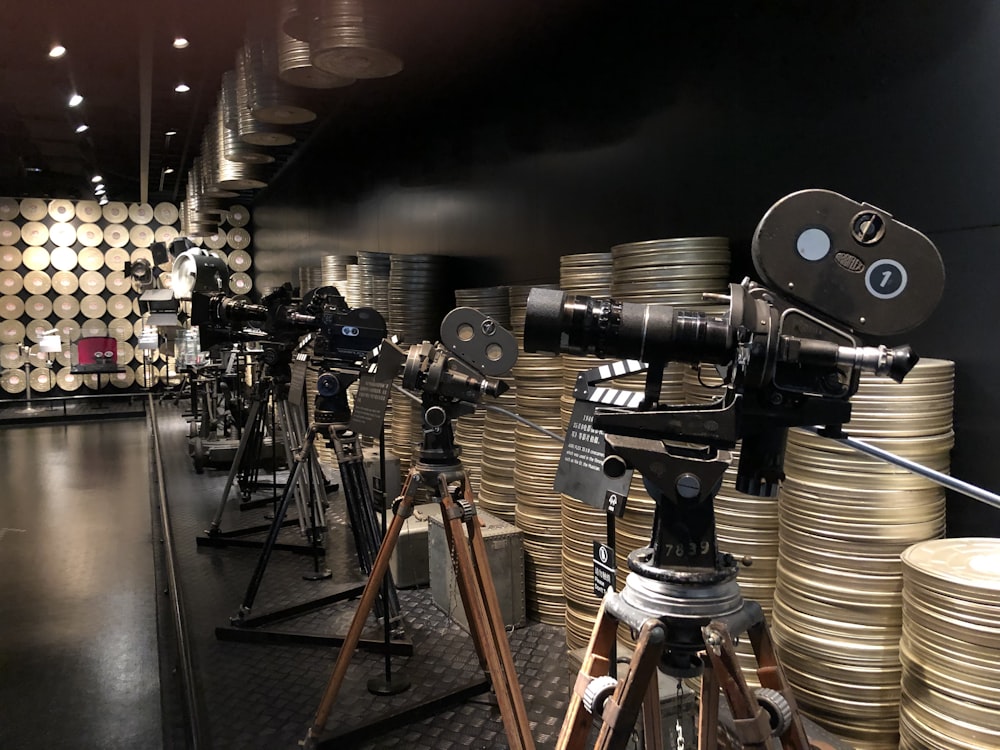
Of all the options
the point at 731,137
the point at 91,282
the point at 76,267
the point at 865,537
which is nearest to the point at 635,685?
the point at 865,537

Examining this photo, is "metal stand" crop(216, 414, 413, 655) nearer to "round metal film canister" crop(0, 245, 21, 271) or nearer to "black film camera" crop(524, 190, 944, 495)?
"black film camera" crop(524, 190, 944, 495)

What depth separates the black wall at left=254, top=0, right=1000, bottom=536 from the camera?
230 cm

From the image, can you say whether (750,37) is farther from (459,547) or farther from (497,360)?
(459,547)

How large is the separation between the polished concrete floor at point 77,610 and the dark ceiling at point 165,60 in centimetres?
361

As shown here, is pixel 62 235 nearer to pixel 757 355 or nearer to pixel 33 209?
pixel 33 209

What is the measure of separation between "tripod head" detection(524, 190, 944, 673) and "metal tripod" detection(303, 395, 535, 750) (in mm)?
1154

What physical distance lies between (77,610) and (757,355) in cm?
478

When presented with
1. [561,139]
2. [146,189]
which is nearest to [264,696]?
[561,139]

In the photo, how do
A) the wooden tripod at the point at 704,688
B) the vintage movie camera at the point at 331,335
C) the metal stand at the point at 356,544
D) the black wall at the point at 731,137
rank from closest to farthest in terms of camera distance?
the wooden tripod at the point at 704,688
the black wall at the point at 731,137
the metal stand at the point at 356,544
the vintage movie camera at the point at 331,335

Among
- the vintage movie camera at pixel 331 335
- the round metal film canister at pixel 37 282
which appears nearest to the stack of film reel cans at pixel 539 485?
the vintage movie camera at pixel 331 335

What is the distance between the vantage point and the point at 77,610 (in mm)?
4527

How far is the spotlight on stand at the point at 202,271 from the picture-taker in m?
7.75

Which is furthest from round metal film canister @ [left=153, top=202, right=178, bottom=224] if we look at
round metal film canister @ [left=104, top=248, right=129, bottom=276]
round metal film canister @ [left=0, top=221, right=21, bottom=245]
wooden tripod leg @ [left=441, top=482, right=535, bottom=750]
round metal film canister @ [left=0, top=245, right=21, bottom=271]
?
wooden tripod leg @ [left=441, top=482, right=535, bottom=750]

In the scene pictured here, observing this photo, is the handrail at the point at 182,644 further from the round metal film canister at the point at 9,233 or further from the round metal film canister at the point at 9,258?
the round metal film canister at the point at 9,233
